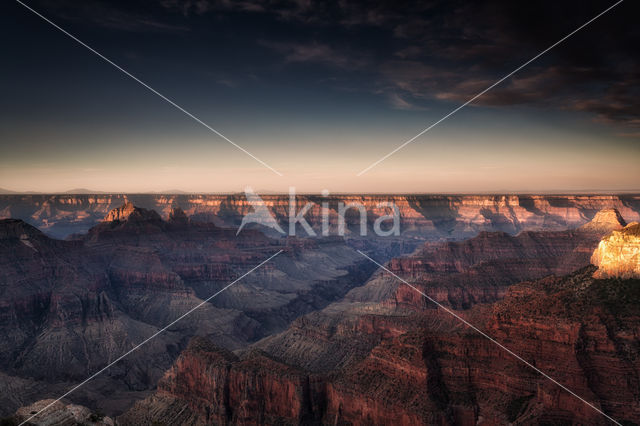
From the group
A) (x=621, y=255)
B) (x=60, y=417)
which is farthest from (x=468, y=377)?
(x=60, y=417)

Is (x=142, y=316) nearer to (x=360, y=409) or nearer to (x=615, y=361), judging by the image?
(x=360, y=409)

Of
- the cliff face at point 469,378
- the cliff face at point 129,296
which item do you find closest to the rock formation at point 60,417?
the cliff face at point 469,378

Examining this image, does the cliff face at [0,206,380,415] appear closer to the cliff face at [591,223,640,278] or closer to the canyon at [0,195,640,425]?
the canyon at [0,195,640,425]

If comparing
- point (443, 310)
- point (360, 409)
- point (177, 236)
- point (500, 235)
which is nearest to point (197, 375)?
point (360, 409)

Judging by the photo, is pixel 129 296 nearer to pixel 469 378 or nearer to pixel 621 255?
pixel 469 378

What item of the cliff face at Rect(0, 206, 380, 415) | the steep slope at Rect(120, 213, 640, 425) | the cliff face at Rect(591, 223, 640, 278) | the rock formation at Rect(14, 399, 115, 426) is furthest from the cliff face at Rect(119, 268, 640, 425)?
the cliff face at Rect(0, 206, 380, 415)
